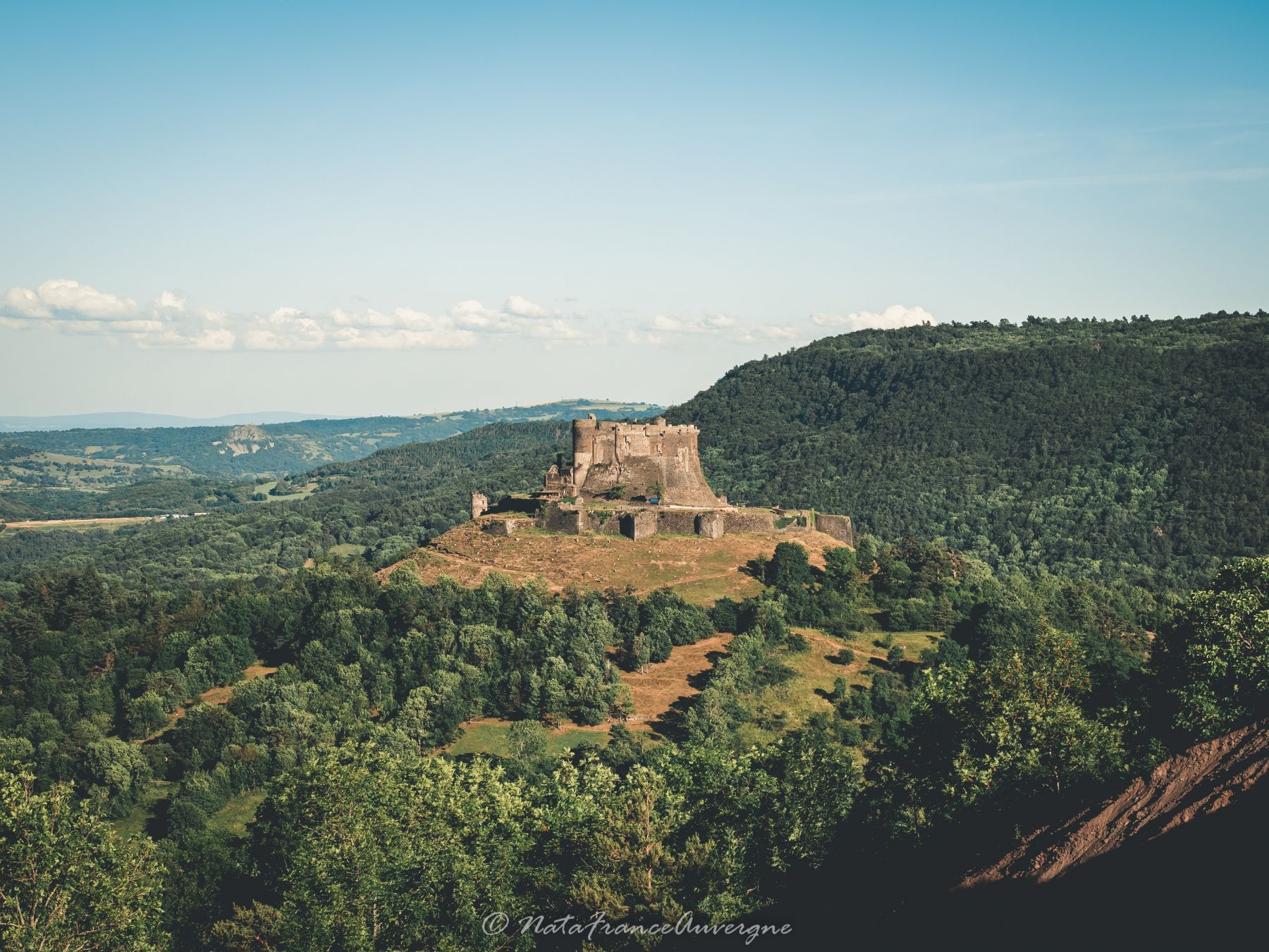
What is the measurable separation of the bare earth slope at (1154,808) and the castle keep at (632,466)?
208ft

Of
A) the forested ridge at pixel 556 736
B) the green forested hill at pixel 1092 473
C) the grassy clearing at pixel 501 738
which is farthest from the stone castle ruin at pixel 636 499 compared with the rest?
the green forested hill at pixel 1092 473

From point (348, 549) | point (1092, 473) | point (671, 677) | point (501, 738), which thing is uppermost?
point (1092, 473)

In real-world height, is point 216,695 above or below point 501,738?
above

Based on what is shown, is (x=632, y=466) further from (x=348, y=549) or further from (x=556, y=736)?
(x=348, y=549)

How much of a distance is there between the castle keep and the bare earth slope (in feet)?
Result: 208

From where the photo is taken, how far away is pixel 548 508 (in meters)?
89.6

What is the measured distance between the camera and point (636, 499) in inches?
3649

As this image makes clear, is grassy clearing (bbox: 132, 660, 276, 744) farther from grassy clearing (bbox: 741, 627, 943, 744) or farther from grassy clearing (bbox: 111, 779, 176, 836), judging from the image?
grassy clearing (bbox: 741, 627, 943, 744)

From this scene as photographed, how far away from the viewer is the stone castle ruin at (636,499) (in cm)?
8900

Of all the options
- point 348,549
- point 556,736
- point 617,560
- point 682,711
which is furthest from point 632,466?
point 348,549

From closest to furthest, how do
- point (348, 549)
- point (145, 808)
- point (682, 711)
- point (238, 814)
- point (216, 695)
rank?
point (238, 814)
point (145, 808)
point (682, 711)
point (216, 695)
point (348, 549)

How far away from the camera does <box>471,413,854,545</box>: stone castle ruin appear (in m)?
89.0

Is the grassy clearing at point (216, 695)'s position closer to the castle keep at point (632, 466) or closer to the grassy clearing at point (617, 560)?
the grassy clearing at point (617, 560)

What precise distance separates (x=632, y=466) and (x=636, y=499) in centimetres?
308
